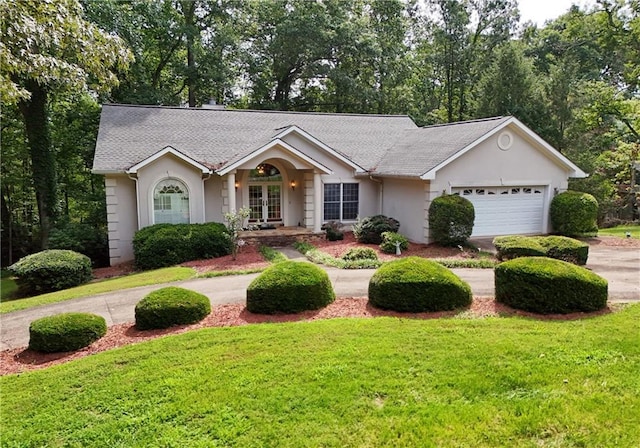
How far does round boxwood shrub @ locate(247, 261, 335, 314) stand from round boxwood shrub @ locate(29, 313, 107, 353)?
2.97 m

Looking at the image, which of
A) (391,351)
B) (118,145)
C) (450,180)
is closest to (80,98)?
(118,145)

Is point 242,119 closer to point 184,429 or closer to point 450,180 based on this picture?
point 450,180

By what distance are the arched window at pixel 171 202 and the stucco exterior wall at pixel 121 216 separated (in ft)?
3.02

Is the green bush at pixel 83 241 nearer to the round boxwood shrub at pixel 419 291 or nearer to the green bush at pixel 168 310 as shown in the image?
the green bush at pixel 168 310

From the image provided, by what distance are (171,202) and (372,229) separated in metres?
7.93

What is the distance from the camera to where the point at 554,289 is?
843 centimetres

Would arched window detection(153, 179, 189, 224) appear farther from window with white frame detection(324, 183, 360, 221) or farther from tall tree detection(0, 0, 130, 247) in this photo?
tall tree detection(0, 0, 130, 247)

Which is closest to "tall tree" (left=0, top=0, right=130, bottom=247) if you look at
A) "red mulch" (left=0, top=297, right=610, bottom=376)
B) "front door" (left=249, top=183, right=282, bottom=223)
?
"red mulch" (left=0, top=297, right=610, bottom=376)

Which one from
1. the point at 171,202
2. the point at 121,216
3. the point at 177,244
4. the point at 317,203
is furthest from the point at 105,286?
the point at 317,203

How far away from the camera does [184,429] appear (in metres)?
5.05

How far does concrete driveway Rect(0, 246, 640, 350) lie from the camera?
31.6 ft

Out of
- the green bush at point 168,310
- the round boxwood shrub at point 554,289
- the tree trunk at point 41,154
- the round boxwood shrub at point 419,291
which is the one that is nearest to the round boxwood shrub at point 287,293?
the green bush at point 168,310

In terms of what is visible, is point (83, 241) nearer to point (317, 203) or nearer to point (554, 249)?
point (317, 203)

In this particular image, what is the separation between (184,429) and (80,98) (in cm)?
2439
